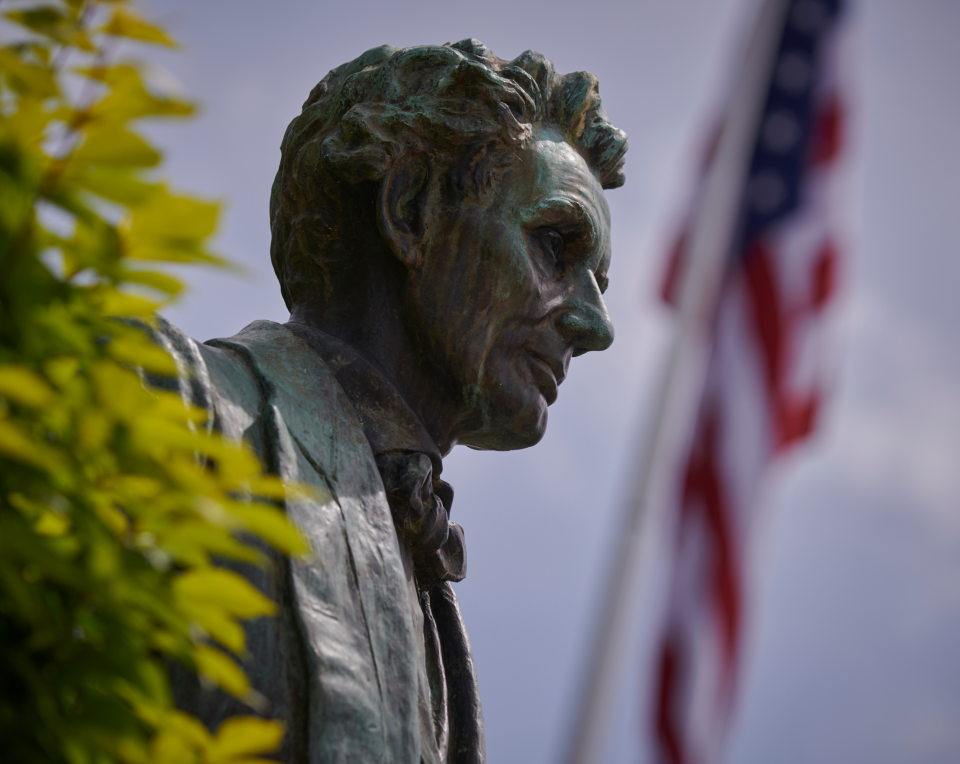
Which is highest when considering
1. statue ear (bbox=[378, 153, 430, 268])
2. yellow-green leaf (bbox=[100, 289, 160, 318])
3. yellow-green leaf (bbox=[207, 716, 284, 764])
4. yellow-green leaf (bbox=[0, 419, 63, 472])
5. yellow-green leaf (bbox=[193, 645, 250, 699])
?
statue ear (bbox=[378, 153, 430, 268])

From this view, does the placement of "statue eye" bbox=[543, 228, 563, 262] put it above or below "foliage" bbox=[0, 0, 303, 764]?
above

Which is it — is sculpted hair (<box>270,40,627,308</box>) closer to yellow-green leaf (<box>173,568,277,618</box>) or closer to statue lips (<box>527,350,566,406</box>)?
statue lips (<box>527,350,566,406</box>)

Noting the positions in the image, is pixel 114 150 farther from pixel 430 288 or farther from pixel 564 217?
pixel 564 217

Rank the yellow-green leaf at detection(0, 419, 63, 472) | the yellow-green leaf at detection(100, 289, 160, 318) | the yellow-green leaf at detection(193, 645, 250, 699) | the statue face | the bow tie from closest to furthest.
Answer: the yellow-green leaf at detection(0, 419, 63, 472)
the yellow-green leaf at detection(193, 645, 250, 699)
the yellow-green leaf at detection(100, 289, 160, 318)
the bow tie
the statue face

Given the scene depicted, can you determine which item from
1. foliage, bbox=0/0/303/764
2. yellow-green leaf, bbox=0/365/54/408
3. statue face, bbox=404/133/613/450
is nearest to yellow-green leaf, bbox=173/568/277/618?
foliage, bbox=0/0/303/764

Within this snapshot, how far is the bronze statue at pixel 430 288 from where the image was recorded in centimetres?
412

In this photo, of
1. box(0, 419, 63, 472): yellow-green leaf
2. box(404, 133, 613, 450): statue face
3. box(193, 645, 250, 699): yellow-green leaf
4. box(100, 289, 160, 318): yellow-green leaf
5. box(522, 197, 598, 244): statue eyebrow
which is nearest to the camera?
box(0, 419, 63, 472): yellow-green leaf

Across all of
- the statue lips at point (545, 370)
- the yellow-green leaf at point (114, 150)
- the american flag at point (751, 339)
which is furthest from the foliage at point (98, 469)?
the statue lips at point (545, 370)

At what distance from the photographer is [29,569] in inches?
74.8

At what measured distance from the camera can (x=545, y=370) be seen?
14.7 ft

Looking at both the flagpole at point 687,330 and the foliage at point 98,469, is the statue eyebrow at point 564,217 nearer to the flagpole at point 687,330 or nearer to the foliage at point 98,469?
the flagpole at point 687,330

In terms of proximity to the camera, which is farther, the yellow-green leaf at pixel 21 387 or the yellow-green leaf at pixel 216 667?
the yellow-green leaf at pixel 216 667

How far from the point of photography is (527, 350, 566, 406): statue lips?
448 centimetres

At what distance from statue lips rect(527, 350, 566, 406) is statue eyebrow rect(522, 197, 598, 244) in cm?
46
